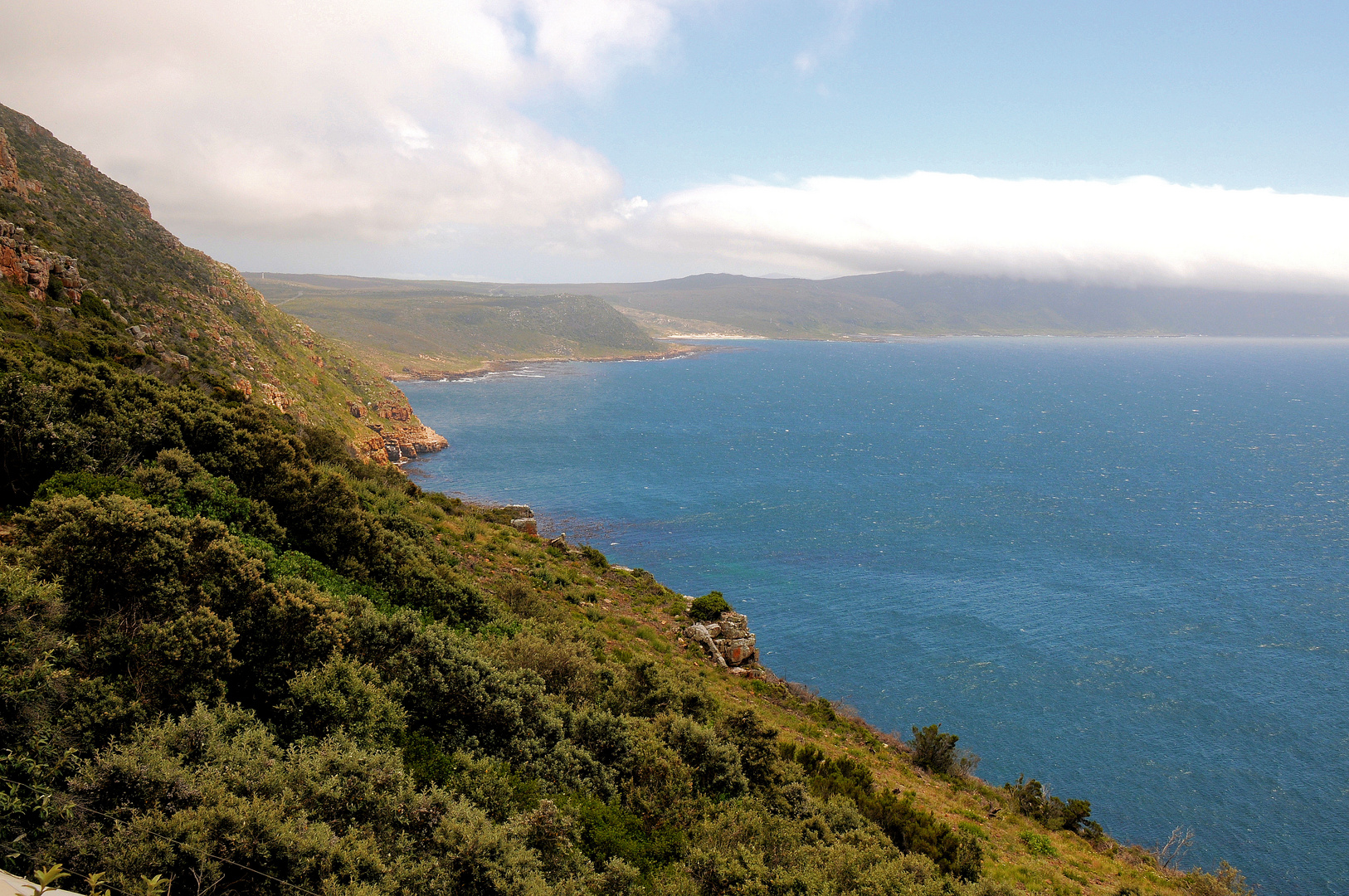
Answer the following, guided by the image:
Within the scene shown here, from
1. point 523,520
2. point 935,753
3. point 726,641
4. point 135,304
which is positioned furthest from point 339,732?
point 135,304

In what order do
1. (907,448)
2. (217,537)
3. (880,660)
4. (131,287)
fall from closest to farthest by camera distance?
(217,537), (880,660), (131,287), (907,448)

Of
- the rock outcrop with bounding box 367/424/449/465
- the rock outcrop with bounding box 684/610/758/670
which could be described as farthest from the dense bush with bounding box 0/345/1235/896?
the rock outcrop with bounding box 367/424/449/465

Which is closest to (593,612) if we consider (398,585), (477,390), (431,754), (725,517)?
(398,585)

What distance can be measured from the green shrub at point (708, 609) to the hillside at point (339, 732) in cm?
801

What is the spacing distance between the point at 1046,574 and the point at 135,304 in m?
80.4

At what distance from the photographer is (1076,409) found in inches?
5610

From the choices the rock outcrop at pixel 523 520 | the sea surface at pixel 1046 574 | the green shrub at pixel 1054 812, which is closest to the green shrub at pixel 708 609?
the sea surface at pixel 1046 574

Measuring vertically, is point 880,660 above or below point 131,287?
below

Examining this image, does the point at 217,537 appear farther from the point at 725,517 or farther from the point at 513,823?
the point at 725,517

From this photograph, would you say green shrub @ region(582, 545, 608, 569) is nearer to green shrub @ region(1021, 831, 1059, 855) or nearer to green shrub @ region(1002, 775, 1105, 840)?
green shrub @ region(1002, 775, 1105, 840)

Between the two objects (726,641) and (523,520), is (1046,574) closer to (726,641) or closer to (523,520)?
(726,641)

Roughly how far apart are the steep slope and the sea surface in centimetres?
1726

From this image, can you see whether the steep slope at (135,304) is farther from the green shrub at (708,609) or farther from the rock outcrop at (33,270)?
the green shrub at (708,609)

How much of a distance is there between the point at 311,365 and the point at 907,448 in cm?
8697
